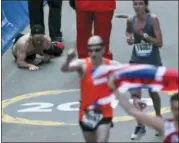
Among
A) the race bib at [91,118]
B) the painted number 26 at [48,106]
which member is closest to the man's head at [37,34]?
the painted number 26 at [48,106]

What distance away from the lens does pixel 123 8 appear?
45.2 feet

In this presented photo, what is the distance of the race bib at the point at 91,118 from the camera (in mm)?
6297

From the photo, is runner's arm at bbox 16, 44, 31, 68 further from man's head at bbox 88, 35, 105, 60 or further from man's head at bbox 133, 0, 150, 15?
man's head at bbox 88, 35, 105, 60

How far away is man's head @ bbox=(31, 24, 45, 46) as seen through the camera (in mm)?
10000

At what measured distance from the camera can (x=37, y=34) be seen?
10.1 meters

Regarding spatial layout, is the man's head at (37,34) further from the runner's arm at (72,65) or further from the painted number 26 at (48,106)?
the runner's arm at (72,65)

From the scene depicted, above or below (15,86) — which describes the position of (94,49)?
above

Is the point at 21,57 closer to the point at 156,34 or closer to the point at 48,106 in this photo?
the point at 48,106

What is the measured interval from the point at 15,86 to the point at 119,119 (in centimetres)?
211

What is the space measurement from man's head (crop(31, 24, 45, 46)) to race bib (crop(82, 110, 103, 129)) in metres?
3.87

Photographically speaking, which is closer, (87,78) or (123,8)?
(87,78)

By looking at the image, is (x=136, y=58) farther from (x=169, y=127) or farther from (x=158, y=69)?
(x=169, y=127)

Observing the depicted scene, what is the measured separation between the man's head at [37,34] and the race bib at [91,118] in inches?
152

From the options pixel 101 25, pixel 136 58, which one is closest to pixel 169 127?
pixel 136 58
